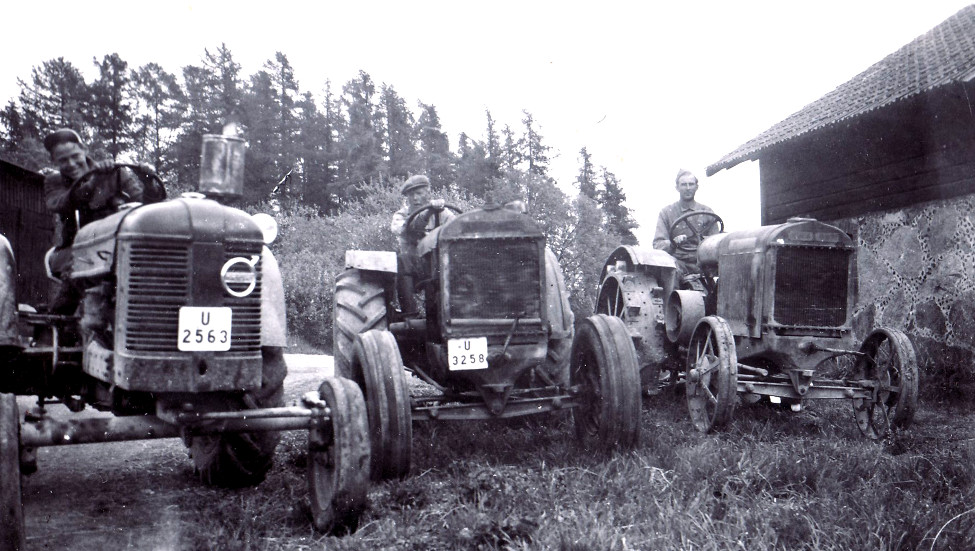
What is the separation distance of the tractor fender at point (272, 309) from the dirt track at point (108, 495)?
35.2 inches

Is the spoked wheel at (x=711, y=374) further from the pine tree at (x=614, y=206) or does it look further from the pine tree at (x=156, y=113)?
the pine tree at (x=614, y=206)

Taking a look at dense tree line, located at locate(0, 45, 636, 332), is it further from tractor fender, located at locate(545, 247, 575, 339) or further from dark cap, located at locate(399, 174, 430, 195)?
tractor fender, located at locate(545, 247, 575, 339)

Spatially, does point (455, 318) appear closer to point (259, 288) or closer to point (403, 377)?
point (403, 377)

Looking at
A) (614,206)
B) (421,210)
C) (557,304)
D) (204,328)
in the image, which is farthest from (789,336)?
(614,206)

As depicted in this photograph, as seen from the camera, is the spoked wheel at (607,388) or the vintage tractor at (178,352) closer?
the vintage tractor at (178,352)

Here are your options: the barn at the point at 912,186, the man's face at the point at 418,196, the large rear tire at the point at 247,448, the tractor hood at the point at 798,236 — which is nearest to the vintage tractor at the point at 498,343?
the large rear tire at the point at 247,448

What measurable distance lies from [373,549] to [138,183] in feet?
6.90

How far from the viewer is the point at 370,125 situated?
103ft

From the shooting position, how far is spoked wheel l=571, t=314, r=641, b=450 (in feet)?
14.1

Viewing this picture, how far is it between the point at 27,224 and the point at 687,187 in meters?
9.70

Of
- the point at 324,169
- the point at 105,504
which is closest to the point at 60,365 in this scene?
the point at 105,504

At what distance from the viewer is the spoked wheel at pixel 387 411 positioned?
12.4ft

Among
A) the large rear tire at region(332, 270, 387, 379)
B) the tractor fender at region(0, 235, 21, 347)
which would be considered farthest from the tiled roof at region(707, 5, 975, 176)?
the tractor fender at region(0, 235, 21, 347)

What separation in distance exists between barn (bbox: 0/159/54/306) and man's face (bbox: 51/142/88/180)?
270 inches
